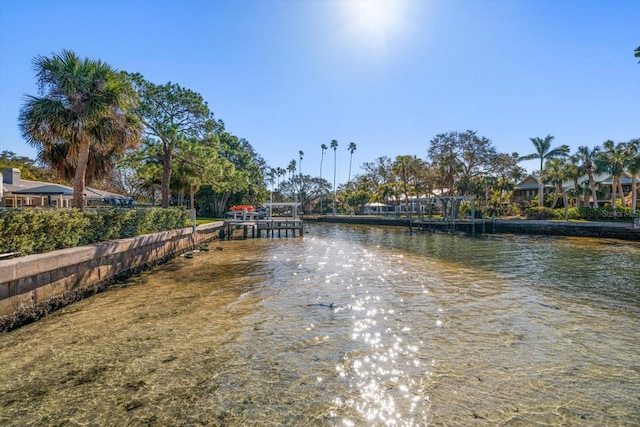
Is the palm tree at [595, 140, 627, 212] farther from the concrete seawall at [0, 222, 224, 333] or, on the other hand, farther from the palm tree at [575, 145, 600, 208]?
the concrete seawall at [0, 222, 224, 333]

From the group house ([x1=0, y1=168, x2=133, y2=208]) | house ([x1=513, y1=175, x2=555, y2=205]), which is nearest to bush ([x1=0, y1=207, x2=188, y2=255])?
house ([x1=0, y1=168, x2=133, y2=208])

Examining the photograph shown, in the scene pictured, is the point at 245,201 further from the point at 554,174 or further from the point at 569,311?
the point at 569,311

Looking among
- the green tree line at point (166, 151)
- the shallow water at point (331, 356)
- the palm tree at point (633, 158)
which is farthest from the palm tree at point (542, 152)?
the shallow water at point (331, 356)

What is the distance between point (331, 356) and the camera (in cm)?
587

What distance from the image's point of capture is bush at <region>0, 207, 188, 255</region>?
758cm

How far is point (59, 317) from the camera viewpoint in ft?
25.4

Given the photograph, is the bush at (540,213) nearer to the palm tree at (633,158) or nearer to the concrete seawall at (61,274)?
the palm tree at (633,158)

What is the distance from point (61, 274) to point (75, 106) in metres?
7.25

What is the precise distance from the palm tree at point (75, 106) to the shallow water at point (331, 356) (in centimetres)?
617

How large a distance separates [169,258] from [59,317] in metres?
8.91

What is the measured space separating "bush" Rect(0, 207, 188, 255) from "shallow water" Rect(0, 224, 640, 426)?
67.7 inches

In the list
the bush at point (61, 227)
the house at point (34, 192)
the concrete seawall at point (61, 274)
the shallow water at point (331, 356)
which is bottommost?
the shallow water at point (331, 356)

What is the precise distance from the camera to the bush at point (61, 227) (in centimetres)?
758

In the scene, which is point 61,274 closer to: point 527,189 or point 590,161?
point 590,161
